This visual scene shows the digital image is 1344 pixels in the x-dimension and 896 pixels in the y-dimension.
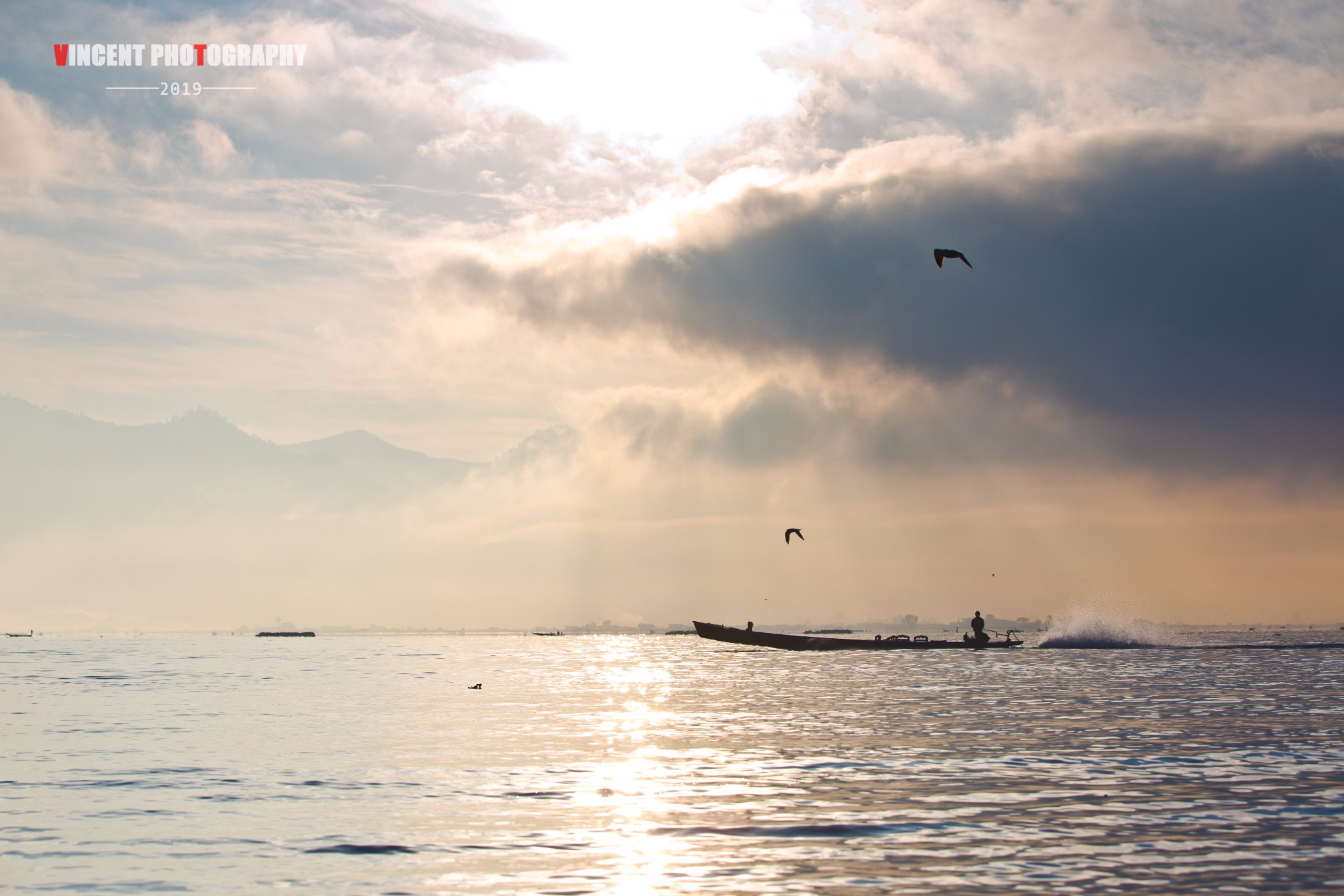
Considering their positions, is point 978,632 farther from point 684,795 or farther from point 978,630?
point 684,795

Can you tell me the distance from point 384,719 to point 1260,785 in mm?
36967

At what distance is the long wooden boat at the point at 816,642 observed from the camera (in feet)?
449

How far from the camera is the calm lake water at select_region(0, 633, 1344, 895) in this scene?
1959cm

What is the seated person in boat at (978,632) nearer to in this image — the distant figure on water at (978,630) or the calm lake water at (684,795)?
the distant figure on water at (978,630)

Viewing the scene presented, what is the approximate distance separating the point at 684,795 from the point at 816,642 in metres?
113

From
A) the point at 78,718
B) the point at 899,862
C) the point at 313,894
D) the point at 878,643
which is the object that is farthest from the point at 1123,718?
the point at 878,643

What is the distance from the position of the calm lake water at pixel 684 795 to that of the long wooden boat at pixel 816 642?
7320cm

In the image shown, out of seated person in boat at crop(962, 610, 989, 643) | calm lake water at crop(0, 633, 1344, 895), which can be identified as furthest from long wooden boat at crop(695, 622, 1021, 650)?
calm lake water at crop(0, 633, 1344, 895)

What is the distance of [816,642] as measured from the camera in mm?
138625

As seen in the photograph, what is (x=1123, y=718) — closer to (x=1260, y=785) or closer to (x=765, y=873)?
(x=1260, y=785)

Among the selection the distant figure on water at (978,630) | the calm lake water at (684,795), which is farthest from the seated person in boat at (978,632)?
the calm lake water at (684,795)

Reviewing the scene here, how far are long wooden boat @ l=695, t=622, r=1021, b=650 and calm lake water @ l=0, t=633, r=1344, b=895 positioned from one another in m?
73.2

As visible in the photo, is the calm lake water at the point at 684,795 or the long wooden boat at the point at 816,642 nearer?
the calm lake water at the point at 684,795

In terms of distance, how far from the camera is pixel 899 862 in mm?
20047
